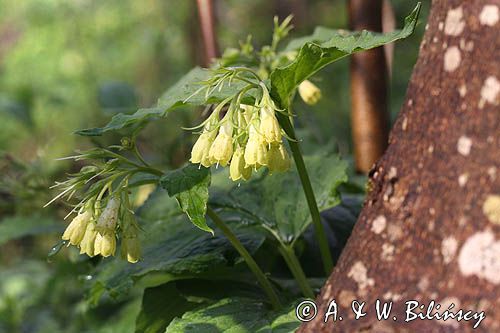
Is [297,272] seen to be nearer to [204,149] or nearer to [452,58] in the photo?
[204,149]

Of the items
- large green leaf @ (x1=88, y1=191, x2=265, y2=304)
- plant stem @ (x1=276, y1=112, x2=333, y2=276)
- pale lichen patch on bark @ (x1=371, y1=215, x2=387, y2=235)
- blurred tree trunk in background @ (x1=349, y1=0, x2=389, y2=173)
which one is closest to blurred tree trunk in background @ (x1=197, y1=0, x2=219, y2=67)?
Result: blurred tree trunk in background @ (x1=349, y1=0, x2=389, y2=173)

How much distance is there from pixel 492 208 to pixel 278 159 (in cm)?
46

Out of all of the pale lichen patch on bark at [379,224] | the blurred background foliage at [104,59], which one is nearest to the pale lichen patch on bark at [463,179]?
the pale lichen patch on bark at [379,224]

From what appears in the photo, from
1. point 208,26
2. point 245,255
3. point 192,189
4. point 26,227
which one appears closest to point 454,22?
point 192,189

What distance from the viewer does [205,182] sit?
1310 millimetres

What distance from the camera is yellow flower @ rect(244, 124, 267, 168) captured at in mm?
1269

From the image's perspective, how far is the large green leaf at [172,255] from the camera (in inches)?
60.2

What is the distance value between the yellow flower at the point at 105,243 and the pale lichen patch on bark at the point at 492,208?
68cm

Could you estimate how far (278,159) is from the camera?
1.33 metres

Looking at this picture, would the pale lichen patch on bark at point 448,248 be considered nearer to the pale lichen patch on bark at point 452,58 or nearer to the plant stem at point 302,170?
the pale lichen patch on bark at point 452,58

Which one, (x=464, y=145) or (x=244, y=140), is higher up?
(x=464, y=145)

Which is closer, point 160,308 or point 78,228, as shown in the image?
point 78,228

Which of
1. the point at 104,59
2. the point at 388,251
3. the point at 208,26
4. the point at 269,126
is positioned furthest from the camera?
the point at 104,59

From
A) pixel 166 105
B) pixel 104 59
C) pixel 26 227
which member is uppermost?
pixel 166 105
